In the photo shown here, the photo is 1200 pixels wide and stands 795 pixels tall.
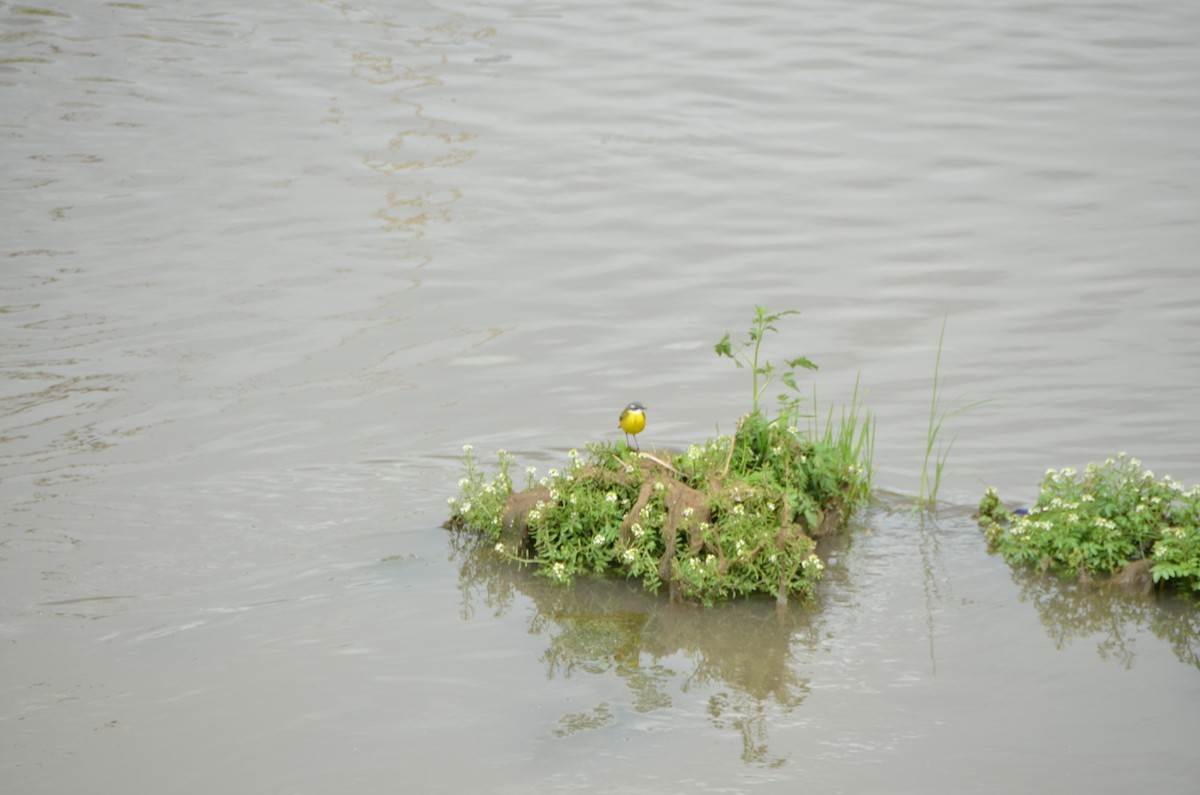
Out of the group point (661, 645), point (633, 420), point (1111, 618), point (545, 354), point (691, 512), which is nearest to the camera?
point (661, 645)

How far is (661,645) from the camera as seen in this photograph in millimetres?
5375

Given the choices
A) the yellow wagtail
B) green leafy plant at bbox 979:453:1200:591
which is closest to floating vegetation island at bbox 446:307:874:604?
the yellow wagtail

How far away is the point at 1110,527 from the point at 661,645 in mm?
1963

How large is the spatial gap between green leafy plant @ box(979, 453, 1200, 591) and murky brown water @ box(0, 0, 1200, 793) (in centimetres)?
16

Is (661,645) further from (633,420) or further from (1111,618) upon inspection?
(1111,618)

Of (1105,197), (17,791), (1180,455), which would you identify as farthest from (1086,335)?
(17,791)

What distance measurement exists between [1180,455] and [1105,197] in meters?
4.41

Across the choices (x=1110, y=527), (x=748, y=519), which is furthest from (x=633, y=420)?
(x=1110, y=527)

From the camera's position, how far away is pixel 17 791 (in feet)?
14.8

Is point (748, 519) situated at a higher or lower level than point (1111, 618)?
higher

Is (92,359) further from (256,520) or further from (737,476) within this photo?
(737,476)

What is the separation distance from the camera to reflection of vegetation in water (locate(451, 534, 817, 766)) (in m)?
4.88

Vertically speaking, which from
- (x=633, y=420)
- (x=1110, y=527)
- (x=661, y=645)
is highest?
(x=633, y=420)

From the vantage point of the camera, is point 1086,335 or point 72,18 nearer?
point 1086,335
